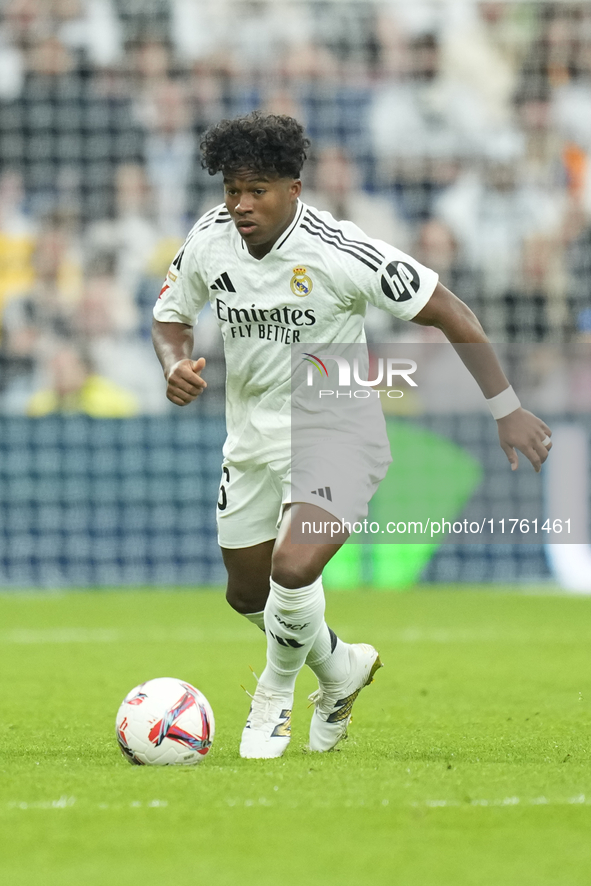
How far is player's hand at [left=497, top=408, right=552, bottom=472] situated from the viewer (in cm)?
447

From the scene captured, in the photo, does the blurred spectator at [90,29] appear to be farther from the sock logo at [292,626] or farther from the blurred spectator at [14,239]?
the sock logo at [292,626]

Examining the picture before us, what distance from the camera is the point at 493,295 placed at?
12102 mm

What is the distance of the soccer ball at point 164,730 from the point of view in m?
4.09

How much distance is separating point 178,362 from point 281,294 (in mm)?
412

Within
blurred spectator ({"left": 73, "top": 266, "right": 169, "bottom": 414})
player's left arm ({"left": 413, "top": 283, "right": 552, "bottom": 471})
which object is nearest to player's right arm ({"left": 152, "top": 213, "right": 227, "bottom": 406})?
player's left arm ({"left": 413, "top": 283, "right": 552, "bottom": 471})

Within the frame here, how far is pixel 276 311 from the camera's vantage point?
448 centimetres

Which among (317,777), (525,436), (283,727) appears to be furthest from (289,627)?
(525,436)

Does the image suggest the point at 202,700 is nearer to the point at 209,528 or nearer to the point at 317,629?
the point at 317,629

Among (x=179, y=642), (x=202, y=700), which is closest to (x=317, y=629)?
(x=202, y=700)

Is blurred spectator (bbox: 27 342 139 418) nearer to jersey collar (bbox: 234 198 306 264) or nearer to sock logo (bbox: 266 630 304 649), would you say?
jersey collar (bbox: 234 198 306 264)

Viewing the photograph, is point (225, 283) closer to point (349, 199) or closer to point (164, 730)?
point (164, 730)

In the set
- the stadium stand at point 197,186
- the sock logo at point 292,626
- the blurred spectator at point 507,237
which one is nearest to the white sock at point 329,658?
the sock logo at point 292,626

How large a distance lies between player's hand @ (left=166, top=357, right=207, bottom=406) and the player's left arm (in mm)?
767

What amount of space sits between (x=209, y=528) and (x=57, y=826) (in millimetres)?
7420
